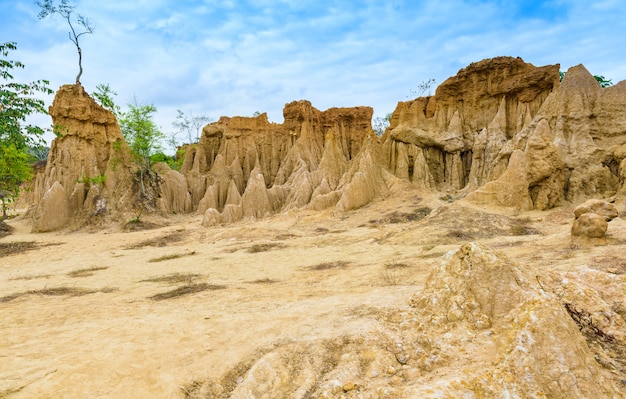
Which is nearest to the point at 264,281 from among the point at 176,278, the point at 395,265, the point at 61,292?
the point at 176,278

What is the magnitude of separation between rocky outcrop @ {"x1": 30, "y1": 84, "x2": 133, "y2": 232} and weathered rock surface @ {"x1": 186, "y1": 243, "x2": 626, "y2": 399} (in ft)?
66.7

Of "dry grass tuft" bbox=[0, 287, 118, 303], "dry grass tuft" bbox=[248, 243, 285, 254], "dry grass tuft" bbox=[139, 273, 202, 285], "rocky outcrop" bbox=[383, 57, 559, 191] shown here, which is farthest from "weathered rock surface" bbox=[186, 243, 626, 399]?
"rocky outcrop" bbox=[383, 57, 559, 191]

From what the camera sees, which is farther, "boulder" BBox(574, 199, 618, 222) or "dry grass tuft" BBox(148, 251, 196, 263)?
"dry grass tuft" BBox(148, 251, 196, 263)

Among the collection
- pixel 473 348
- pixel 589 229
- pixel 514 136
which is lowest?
pixel 473 348

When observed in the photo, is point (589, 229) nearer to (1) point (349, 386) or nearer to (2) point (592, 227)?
(2) point (592, 227)

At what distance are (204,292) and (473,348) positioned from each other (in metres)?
4.99

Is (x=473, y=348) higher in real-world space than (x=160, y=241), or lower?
higher

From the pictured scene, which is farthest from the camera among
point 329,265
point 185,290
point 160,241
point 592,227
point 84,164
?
point 84,164

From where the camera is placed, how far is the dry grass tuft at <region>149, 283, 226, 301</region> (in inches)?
246

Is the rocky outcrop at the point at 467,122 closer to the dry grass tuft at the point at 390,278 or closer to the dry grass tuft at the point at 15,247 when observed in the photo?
the dry grass tuft at the point at 390,278

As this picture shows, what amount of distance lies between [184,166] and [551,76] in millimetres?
28119

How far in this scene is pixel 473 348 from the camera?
9.01 ft

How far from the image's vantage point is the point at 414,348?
299 centimetres

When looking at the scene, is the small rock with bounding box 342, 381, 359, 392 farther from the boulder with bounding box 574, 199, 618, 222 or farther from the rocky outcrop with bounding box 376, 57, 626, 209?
the rocky outcrop with bounding box 376, 57, 626, 209
